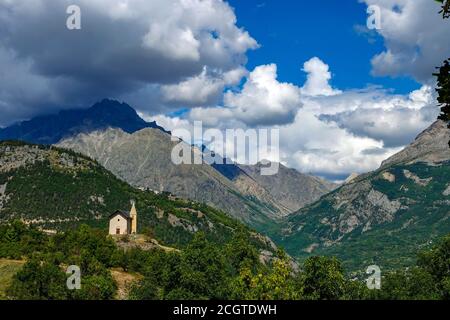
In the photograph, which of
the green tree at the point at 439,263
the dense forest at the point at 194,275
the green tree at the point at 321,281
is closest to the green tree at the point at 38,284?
the dense forest at the point at 194,275

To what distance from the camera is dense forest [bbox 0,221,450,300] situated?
84.8 m

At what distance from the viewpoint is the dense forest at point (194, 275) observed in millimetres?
84812

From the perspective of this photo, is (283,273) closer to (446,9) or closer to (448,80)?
(448,80)

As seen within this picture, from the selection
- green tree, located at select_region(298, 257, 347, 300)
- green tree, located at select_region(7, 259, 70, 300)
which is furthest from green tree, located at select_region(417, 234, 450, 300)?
→ green tree, located at select_region(7, 259, 70, 300)

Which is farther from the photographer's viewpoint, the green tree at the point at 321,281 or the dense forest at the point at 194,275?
the green tree at the point at 321,281

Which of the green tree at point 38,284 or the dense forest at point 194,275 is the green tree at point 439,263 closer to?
the dense forest at point 194,275

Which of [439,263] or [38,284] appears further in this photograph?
[439,263]

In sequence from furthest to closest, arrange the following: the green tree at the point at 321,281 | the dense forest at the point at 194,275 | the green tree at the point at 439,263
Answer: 1. the green tree at the point at 439,263
2. the green tree at the point at 321,281
3. the dense forest at the point at 194,275

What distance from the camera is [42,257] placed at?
125 meters

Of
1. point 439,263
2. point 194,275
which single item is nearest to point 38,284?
point 194,275

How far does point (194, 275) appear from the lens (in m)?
91.3

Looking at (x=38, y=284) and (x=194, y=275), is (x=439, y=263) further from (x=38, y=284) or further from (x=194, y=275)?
(x=38, y=284)
